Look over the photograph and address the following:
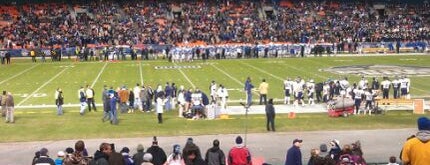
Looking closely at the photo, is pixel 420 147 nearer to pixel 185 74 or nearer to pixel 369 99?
pixel 369 99

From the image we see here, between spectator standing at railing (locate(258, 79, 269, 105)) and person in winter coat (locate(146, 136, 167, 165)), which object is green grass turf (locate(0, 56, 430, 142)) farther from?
person in winter coat (locate(146, 136, 167, 165))

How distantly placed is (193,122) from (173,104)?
155 inches

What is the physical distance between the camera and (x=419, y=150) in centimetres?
745

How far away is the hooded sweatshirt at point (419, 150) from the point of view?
7.43 m

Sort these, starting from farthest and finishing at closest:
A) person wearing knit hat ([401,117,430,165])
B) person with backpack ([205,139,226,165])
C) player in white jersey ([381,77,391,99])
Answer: player in white jersey ([381,77,391,99]) < person with backpack ([205,139,226,165]) < person wearing knit hat ([401,117,430,165])

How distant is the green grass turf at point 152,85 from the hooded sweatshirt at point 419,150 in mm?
13503

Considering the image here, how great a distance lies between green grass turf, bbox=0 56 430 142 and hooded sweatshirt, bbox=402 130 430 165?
532 inches

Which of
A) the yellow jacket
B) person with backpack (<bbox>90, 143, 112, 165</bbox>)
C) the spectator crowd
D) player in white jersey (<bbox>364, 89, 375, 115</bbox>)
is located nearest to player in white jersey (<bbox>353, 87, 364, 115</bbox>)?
player in white jersey (<bbox>364, 89, 375, 115</bbox>)

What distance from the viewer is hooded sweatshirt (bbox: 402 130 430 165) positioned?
7.43 metres

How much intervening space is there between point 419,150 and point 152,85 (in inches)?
1065

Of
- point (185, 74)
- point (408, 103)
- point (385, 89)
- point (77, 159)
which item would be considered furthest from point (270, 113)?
point (185, 74)

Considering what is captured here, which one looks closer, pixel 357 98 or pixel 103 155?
pixel 103 155

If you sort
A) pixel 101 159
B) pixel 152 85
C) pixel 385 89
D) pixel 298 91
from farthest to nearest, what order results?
1. pixel 152 85
2. pixel 385 89
3. pixel 298 91
4. pixel 101 159

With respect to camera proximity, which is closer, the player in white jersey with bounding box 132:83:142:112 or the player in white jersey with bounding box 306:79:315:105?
the player in white jersey with bounding box 132:83:142:112
